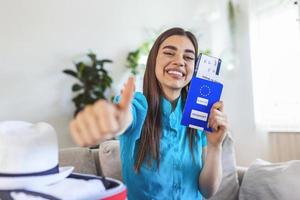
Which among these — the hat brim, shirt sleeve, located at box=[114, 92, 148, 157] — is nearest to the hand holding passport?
shirt sleeve, located at box=[114, 92, 148, 157]

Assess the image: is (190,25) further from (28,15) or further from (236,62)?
(28,15)

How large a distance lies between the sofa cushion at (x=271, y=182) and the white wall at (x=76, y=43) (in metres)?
1.68

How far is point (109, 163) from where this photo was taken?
55.6 inches

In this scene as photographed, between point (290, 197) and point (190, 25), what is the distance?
2594 millimetres

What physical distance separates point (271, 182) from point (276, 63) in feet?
5.94

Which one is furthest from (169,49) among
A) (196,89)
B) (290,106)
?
(290,106)

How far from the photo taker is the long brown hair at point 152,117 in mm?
895

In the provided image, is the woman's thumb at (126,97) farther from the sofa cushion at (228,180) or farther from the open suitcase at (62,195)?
the sofa cushion at (228,180)

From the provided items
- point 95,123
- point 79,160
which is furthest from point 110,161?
point 95,123

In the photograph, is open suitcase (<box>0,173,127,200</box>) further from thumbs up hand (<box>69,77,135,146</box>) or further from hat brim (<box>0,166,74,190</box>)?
thumbs up hand (<box>69,77,135,146</box>)

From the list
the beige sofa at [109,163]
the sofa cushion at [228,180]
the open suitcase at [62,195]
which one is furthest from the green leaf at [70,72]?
the open suitcase at [62,195]

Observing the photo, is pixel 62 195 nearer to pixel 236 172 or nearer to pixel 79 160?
pixel 79 160

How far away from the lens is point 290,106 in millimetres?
2805

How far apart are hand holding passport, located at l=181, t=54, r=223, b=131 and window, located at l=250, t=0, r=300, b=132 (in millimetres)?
2102
